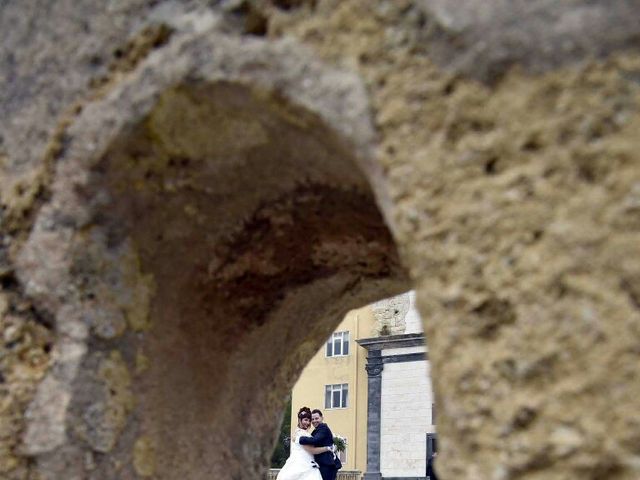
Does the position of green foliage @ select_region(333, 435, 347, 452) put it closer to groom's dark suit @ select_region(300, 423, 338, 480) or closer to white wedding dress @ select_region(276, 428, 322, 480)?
groom's dark suit @ select_region(300, 423, 338, 480)

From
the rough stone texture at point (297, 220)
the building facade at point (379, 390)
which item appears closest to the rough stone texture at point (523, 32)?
the rough stone texture at point (297, 220)

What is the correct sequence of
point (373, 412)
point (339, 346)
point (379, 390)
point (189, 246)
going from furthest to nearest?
point (339, 346), point (379, 390), point (373, 412), point (189, 246)

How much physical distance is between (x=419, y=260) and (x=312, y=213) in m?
0.95

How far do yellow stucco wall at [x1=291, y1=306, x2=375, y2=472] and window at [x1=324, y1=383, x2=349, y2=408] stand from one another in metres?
0.09

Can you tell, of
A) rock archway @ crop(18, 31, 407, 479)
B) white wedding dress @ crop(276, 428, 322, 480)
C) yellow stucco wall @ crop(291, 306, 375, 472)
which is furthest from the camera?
yellow stucco wall @ crop(291, 306, 375, 472)

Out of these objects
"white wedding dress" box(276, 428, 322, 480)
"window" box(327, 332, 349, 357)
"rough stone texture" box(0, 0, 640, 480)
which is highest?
"window" box(327, 332, 349, 357)

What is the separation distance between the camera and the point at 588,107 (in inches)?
66.9

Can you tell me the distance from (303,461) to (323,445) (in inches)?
7.2

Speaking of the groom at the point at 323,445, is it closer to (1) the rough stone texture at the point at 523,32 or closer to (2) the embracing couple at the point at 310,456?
(2) the embracing couple at the point at 310,456

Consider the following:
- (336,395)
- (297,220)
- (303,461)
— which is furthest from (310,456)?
(336,395)

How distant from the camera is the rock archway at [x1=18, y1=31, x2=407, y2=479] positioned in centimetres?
222

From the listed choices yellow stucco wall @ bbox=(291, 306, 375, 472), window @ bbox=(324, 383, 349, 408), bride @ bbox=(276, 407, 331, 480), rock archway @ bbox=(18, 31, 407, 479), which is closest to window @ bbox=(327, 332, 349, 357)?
yellow stucco wall @ bbox=(291, 306, 375, 472)

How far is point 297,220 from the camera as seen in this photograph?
279cm

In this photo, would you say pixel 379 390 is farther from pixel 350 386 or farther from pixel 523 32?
pixel 523 32
